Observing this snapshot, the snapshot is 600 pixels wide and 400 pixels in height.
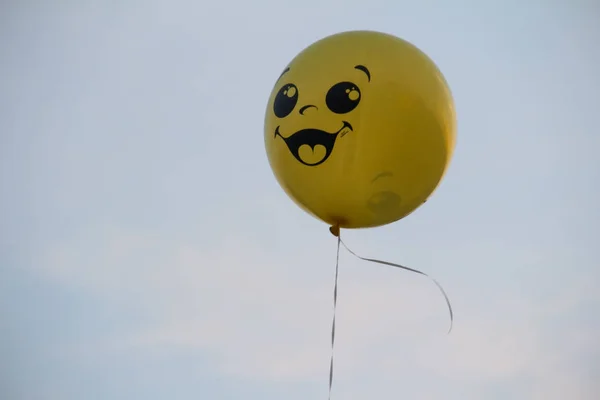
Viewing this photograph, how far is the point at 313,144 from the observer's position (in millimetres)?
4527

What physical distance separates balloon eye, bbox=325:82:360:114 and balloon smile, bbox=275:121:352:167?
10 cm

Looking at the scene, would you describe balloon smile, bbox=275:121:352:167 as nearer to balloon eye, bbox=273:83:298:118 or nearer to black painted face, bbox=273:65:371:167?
black painted face, bbox=273:65:371:167

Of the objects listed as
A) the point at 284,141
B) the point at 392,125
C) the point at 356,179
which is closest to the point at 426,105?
the point at 392,125

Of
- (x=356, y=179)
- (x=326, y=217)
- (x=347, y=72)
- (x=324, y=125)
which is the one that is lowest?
(x=326, y=217)

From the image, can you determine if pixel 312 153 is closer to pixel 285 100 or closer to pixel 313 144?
pixel 313 144

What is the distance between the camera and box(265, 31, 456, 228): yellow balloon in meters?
4.47

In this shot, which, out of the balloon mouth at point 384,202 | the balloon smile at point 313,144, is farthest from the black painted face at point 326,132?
the balloon mouth at point 384,202

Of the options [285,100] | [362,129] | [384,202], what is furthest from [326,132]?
[384,202]

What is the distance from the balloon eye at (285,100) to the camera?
4695 millimetres

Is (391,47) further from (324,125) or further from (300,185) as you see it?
(300,185)

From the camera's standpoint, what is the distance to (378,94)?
448 centimetres

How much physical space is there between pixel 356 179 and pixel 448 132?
797 mm

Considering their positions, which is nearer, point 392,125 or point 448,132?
point 392,125

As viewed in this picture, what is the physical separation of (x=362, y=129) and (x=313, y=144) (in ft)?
1.12
